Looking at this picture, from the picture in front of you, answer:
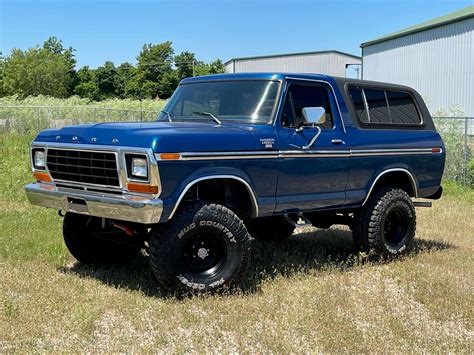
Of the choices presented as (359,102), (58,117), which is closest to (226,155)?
(359,102)

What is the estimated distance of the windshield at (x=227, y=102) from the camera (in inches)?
240

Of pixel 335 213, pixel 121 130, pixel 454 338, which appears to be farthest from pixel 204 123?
pixel 454 338

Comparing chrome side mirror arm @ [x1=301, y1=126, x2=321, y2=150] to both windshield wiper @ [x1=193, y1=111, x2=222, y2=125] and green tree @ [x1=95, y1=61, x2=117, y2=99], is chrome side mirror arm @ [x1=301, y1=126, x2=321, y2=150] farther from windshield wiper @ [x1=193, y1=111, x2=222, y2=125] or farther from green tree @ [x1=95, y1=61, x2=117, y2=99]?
green tree @ [x1=95, y1=61, x2=117, y2=99]

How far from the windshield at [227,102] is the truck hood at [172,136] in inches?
9.8

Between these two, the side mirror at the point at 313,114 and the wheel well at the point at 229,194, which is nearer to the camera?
the wheel well at the point at 229,194

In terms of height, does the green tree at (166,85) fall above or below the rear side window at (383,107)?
above

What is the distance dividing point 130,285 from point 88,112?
57.3 ft

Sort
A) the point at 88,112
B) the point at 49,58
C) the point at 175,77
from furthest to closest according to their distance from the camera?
the point at 175,77, the point at 49,58, the point at 88,112

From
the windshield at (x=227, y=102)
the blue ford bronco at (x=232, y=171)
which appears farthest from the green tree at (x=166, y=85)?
the windshield at (x=227, y=102)

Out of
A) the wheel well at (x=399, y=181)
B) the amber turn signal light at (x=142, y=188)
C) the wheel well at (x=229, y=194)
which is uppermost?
the amber turn signal light at (x=142, y=188)

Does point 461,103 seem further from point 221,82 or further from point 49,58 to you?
point 49,58

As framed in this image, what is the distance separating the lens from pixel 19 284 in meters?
5.58

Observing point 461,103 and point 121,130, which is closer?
point 121,130

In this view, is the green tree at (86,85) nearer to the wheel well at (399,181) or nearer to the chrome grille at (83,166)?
the wheel well at (399,181)
